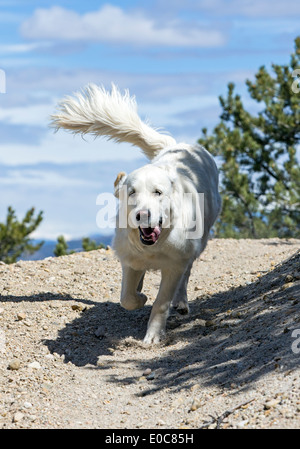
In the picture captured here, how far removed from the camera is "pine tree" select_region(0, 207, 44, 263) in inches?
1035

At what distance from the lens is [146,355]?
6.35 m

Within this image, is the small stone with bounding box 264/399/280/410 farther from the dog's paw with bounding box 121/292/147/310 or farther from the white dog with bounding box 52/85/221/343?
the dog's paw with bounding box 121/292/147/310

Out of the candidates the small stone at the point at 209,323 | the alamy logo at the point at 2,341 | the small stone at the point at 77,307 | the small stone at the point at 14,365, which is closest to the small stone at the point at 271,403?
the small stone at the point at 209,323

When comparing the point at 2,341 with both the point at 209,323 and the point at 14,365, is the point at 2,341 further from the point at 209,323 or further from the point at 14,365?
the point at 209,323

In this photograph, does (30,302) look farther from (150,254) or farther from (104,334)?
(150,254)

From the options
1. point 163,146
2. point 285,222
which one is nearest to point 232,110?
point 285,222

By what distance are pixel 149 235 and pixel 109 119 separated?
2840 mm

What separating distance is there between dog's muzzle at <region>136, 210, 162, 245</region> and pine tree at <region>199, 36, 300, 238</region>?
10755 millimetres

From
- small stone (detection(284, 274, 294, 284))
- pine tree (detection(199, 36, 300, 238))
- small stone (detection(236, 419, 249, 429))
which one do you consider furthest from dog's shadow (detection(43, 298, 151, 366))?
pine tree (detection(199, 36, 300, 238))

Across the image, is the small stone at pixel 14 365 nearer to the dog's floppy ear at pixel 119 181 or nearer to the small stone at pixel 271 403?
the dog's floppy ear at pixel 119 181

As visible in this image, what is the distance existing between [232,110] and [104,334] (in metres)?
12.5

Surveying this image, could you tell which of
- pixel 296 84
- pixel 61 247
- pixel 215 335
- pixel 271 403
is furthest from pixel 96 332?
pixel 61 247

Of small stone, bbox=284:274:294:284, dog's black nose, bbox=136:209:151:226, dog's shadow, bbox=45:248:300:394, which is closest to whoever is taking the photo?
dog's shadow, bbox=45:248:300:394

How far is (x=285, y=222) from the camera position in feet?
55.6
